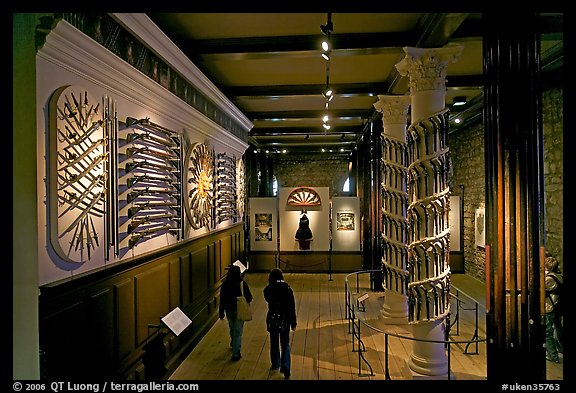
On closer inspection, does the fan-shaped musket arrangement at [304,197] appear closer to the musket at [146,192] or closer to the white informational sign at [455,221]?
the white informational sign at [455,221]

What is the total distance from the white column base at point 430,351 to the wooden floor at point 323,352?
6.3 inches

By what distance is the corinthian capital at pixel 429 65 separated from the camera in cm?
480

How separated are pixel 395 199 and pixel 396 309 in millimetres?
1990

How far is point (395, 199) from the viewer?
23.7 feet

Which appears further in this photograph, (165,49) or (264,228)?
(264,228)

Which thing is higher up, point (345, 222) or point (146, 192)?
point (146, 192)

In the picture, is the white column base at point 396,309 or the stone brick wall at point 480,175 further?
the white column base at point 396,309

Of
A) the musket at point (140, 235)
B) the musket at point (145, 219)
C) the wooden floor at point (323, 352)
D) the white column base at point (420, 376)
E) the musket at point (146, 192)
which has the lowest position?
the wooden floor at point (323, 352)

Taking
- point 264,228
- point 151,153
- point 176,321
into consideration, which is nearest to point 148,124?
point 151,153

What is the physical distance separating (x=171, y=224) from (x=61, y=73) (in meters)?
2.52

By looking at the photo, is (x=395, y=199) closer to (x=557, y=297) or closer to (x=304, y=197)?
(x=557, y=297)

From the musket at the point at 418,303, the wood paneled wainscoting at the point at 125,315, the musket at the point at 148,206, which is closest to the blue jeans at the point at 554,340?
the musket at the point at 418,303

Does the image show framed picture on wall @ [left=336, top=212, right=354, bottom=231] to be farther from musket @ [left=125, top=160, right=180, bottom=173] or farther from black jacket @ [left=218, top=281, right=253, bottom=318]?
musket @ [left=125, top=160, right=180, bottom=173]

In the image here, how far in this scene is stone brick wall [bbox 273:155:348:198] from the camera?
21.8 meters
